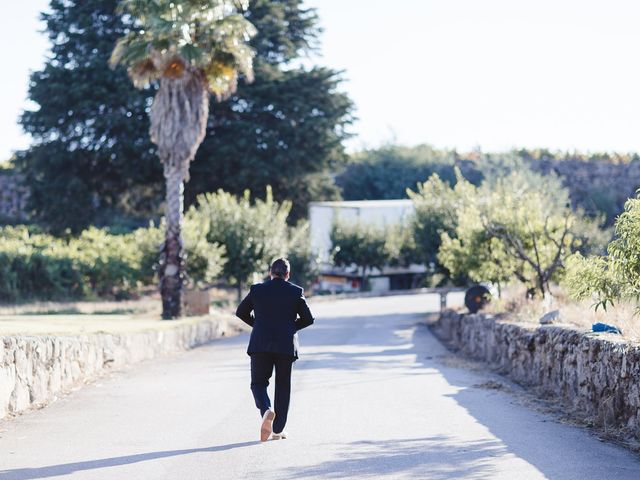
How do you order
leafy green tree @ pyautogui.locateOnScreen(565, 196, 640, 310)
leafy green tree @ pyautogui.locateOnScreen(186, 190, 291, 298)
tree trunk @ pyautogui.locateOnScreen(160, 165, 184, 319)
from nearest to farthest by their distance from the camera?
leafy green tree @ pyautogui.locateOnScreen(565, 196, 640, 310) < tree trunk @ pyautogui.locateOnScreen(160, 165, 184, 319) < leafy green tree @ pyautogui.locateOnScreen(186, 190, 291, 298)

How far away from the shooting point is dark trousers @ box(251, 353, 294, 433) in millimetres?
10172

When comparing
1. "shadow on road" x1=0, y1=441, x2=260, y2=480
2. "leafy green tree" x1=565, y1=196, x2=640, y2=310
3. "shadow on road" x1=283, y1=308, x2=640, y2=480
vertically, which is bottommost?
"shadow on road" x1=283, y1=308, x2=640, y2=480

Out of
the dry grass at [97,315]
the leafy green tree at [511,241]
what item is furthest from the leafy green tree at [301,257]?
the leafy green tree at [511,241]

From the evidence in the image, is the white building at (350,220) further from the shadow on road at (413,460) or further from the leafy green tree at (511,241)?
the shadow on road at (413,460)

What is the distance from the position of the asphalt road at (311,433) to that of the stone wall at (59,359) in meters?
→ 0.33

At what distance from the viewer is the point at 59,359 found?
1454 cm

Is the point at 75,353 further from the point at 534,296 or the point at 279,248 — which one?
the point at 279,248

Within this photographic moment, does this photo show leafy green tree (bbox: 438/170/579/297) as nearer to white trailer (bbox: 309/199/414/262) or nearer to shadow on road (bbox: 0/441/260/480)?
shadow on road (bbox: 0/441/260/480)

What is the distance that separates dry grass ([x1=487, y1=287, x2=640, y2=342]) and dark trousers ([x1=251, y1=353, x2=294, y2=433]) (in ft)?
13.8

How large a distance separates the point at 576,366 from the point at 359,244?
4511 cm

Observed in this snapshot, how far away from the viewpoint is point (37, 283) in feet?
121

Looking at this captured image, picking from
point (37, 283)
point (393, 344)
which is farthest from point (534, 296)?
point (37, 283)

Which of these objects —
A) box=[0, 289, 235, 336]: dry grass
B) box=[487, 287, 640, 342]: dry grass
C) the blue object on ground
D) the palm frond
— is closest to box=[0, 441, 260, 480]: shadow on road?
box=[487, 287, 640, 342]: dry grass

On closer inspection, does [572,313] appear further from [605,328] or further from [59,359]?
[59,359]
